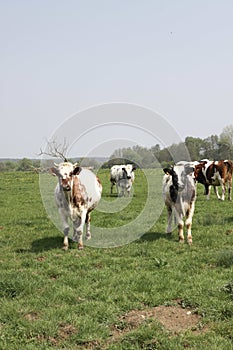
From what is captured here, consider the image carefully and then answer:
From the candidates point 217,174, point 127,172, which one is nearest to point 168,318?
point 217,174

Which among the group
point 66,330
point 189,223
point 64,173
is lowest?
point 66,330

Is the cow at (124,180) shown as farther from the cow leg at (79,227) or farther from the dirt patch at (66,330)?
the dirt patch at (66,330)

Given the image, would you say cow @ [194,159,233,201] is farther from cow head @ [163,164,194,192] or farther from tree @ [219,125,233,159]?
tree @ [219,125,233,159]

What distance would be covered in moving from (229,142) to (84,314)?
84.1m

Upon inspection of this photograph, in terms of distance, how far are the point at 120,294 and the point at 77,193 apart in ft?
14.4

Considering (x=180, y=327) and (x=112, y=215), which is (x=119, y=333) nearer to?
(x=180, y=327)

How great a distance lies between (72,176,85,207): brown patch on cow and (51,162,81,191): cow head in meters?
0.49

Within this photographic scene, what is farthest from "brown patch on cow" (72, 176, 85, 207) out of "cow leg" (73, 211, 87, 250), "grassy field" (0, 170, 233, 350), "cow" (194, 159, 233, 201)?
"cow" (194, 159, 233, 201)

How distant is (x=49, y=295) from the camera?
7336mm

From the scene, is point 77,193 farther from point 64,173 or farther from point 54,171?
point 54,171

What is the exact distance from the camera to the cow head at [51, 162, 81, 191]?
10516mm

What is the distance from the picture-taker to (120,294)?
725 cm

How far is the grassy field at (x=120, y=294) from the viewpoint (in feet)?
18.7

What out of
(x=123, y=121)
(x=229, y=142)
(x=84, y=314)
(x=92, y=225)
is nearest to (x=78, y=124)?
(x=123, y=121)
